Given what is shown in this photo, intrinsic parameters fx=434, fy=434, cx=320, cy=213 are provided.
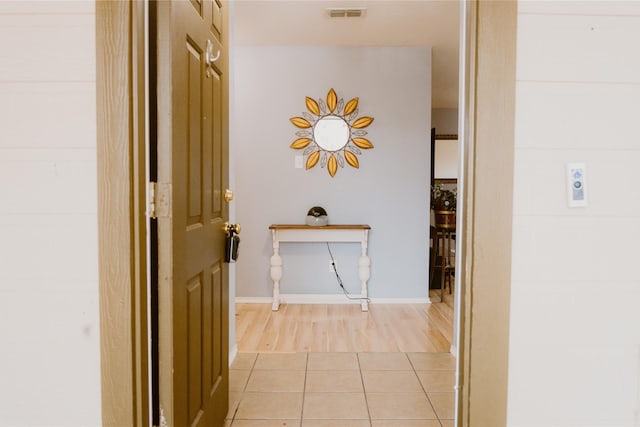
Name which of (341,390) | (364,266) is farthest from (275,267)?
(341,390)

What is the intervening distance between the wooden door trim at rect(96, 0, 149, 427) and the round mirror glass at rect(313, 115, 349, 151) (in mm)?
3154

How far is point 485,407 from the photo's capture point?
1.22 meters

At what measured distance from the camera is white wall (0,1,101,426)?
1184 millimetres

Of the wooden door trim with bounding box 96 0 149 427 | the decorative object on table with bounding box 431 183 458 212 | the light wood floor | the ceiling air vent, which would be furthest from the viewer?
the decorative object on table with bounding box 431 183 458 212

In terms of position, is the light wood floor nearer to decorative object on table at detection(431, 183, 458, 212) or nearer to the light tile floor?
the light tile floor

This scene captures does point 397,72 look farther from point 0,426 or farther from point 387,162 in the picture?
point 0,426

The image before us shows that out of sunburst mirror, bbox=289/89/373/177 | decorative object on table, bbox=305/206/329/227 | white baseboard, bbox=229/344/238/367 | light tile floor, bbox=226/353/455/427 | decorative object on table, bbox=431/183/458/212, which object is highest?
sunburst mirror, bbox=289/89/373/177

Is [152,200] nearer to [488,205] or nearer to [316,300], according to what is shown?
[488,205]

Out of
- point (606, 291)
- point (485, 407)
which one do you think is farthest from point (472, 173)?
point (485, 407)

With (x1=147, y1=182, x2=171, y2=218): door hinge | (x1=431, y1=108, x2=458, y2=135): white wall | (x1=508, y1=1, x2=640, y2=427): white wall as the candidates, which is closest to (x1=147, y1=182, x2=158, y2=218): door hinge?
(x1=147, y1=182, x2=171, y2=218): door hinge

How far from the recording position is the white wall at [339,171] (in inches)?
168

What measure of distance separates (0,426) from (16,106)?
90 centimetres

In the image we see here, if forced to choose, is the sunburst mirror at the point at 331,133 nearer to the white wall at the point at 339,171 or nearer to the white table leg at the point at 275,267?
the white wall at the point at 339,171

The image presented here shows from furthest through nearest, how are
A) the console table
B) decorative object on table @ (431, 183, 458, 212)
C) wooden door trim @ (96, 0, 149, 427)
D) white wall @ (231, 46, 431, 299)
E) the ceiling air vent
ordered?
1. decorative object on table @ (431, 183, 458, 212)
2. white wall @ (231, 46, 431, 299)
3. the console table
4. the ceiling air vent
5. wooden door trim @ (96, 0, 149, 427)
